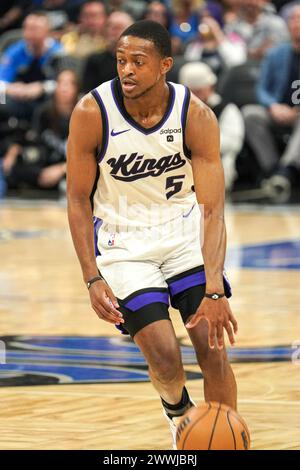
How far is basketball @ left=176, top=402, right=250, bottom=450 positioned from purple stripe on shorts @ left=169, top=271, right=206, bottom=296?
67 centimetres

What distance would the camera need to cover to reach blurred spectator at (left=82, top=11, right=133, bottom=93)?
1714 cm

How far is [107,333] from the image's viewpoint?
8.89m

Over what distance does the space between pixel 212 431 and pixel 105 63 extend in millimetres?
12718

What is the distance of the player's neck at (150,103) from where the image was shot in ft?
18.6

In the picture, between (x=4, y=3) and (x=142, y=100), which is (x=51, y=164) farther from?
(x=142, y=100)

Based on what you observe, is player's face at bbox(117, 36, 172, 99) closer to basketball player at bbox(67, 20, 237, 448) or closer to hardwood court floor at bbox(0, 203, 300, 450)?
basketball player at bbox(67, 20, 237, 448)

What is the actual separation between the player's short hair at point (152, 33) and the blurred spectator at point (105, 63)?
1165 centimetres

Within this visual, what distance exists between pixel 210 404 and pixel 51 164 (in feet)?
42.5

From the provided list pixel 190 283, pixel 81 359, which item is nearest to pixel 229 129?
pixel 81 359

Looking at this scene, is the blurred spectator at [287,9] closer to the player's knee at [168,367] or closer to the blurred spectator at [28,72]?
the blurred spectator at [28,72]

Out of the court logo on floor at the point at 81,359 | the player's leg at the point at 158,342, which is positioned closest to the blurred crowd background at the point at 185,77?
the court logo on floor at the point at 81,359

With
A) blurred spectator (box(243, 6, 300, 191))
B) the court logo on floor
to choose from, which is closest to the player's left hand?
the court logo on floor

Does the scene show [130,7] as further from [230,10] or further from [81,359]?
[81,359]

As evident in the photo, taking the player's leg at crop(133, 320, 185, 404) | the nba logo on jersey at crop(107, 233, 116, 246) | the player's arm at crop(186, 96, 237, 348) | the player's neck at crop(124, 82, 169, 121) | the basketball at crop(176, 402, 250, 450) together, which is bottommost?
the basketball at crop(176, 402, 250, 450)
